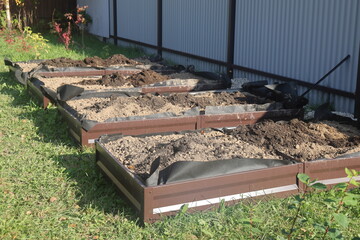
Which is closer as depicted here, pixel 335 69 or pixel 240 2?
pixel 335 69

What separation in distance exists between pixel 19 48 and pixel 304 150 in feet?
38.1

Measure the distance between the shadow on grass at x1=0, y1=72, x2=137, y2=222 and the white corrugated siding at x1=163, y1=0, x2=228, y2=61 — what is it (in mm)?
4401

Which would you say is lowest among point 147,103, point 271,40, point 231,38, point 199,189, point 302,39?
point 147,103

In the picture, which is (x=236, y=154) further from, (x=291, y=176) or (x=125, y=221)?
(x=125, y=221)

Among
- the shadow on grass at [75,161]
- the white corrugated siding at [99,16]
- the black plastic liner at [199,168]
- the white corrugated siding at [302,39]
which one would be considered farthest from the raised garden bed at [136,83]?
the white corrugated siding at [99,16]

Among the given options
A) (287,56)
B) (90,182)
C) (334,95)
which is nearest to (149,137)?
(90,182)

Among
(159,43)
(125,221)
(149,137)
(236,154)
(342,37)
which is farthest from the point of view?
(159,43)

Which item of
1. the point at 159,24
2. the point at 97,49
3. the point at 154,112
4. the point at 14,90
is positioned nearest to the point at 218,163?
the point at 154,112

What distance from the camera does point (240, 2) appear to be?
33.7 feet

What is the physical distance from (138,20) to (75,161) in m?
11.1

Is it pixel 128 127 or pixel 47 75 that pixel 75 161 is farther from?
pixel 47 75

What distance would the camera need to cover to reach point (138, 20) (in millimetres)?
16297

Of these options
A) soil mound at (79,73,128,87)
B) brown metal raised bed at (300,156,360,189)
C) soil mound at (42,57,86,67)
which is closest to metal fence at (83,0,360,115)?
brown metal raised bed at (300,156,360,189)

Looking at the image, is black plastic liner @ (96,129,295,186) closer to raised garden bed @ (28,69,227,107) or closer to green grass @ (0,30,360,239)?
green grass @ (0,30,360,239)
